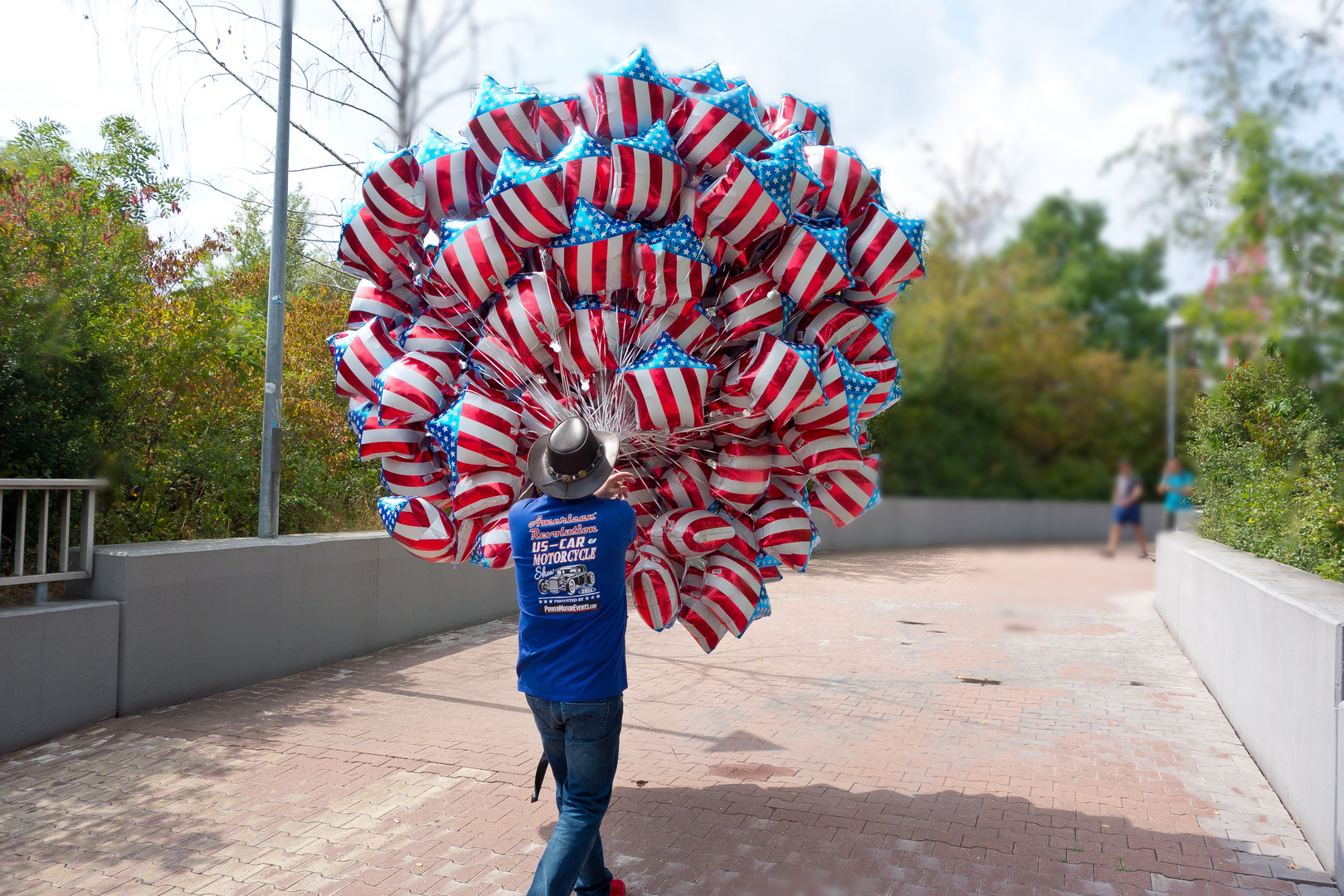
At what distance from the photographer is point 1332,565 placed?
19.9 feet

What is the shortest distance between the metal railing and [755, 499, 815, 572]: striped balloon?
14.9ft

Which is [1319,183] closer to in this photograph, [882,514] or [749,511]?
[749,511]

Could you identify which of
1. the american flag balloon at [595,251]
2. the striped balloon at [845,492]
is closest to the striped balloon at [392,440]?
the american flag balloon at [595,251]

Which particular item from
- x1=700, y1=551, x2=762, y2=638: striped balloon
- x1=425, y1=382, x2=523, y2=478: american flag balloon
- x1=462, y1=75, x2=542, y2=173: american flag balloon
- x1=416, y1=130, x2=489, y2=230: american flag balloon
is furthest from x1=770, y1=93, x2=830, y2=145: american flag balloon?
x1=700, y1=551, x2=762, y2=638: striped balloon

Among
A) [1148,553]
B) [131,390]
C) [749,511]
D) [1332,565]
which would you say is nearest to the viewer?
[749,511]

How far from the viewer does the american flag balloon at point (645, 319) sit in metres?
3.74

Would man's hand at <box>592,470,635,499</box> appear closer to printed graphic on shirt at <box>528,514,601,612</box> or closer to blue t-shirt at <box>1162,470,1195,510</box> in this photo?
printed graphic on shirt at <box>528,514,601,612</box>

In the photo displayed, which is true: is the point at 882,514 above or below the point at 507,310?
below

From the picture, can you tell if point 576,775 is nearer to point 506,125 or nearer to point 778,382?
point 778,382

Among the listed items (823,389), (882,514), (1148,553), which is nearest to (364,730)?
(823,389)

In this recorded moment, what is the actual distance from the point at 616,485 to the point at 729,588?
2.41 ft

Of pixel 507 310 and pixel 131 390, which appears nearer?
pixel 507 310

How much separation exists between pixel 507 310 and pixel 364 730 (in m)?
3.64

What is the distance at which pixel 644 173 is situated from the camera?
12.1ft
